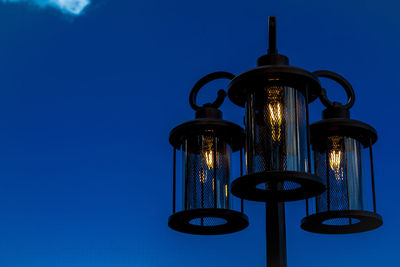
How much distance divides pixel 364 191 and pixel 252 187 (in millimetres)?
977

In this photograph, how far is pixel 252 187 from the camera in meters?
3.20

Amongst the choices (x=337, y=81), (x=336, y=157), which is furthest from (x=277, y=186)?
(x=337, y=81)

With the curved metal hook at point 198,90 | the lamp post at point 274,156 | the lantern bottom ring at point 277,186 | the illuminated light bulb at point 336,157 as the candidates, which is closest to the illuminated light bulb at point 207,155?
the lamp post at point 274,156

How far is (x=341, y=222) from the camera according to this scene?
3.82 meters

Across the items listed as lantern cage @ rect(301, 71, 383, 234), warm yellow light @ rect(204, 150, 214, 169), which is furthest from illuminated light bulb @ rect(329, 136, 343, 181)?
warm yellow light @ rect(204, 150, 214, 169)

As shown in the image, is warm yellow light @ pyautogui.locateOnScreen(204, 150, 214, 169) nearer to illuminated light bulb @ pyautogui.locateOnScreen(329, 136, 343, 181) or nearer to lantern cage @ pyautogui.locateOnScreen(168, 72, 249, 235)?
lantern cage @ pyautogui.locateOnScreen(168, 72, 249, 235)

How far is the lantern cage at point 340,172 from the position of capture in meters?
3.74

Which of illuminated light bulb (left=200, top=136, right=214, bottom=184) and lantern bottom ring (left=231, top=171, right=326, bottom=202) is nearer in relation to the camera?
lantern bottom ring (left=231, top=171, right=326, bottom=202)

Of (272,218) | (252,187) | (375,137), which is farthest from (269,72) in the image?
(375,137)

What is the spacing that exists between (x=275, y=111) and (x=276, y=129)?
3.9 inches

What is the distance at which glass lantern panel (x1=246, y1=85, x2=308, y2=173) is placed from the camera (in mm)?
3102

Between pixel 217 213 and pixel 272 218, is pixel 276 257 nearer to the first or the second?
pixel 272 218

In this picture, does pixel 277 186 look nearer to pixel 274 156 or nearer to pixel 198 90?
pixel 274 156

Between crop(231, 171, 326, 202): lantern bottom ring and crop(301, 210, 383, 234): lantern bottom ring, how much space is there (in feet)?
1.69
